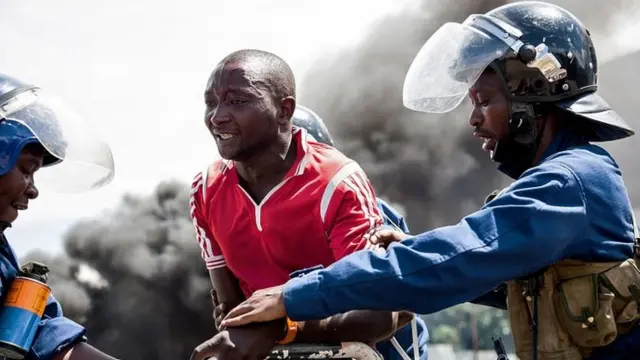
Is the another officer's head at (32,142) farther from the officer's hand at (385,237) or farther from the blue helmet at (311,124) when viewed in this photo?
the blue helmet at (311,124)

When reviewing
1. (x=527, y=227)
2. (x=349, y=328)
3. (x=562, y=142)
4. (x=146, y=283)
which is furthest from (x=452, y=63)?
(x=146, y=283)

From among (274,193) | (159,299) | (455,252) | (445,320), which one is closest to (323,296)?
(455,252)

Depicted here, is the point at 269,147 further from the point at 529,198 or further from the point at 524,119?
the point at 529,198

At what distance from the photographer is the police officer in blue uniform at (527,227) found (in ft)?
10.7

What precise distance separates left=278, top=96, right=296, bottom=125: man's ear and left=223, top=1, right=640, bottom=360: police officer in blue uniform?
0.61 metres

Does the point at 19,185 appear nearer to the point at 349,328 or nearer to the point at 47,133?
the point at 47,133

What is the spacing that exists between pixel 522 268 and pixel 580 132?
3.54 feet

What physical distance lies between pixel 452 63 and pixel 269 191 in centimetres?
107

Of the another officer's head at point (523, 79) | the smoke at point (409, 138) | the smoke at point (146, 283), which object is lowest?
the smoke at point (146, 283)

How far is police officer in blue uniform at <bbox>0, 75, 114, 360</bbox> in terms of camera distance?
13.9ft

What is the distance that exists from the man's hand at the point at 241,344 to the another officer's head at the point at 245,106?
1.37 m

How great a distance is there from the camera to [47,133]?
4340 millimetres

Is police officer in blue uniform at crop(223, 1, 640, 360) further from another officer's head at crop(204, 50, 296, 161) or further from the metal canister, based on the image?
the metal canister

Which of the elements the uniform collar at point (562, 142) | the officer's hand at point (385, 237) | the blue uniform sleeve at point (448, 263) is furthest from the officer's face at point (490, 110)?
the blue uniform sleeve at point (448, 263)
